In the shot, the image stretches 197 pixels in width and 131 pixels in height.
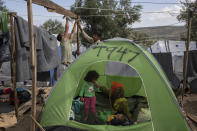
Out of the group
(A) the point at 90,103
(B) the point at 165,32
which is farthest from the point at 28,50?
(B) the point at 165,32

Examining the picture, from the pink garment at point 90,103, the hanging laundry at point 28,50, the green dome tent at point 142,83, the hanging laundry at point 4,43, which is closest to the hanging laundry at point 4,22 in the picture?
the hanging laundry at point 4,43

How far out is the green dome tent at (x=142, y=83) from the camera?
8.93ft

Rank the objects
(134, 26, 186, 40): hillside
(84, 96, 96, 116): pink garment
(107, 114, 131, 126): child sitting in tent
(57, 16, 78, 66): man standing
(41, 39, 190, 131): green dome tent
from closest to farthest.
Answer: (41, 39, 190, 131): green dome tent, (107, 114, 131, 126): child sitting in tent, (84, 96, 96, 116): pink garment, (57, 16, 78, 66): man standing, (134, 26, 186, 40): hillside

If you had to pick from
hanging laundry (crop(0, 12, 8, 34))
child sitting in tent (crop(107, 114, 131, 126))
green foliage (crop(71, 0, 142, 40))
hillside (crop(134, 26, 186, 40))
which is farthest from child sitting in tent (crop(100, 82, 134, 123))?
hillside (crop(134, 26, 186, 40))

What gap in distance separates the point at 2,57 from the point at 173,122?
2716 millimetres

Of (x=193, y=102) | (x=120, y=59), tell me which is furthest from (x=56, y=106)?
(x=193, y=102)

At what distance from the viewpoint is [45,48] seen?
12.0 feet

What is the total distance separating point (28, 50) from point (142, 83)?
1944 mm

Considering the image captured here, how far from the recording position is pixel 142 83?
3.20 metres

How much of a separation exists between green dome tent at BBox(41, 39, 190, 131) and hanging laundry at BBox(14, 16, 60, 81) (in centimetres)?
55

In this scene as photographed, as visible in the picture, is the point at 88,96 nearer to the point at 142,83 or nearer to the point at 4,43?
the point at 142,83

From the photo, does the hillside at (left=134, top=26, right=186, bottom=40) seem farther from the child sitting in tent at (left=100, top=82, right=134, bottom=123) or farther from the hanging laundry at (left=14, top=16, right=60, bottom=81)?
the hanging laundry at (left=14, top=16, right=60, bottom=81)

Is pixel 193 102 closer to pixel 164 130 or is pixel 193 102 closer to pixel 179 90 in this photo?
pixel 179 90

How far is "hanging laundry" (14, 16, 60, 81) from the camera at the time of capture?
3158 mm
